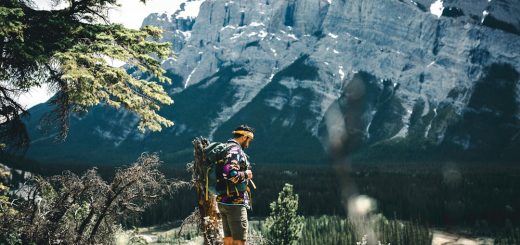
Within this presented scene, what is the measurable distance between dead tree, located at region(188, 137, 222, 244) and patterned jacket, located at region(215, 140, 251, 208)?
0.24 meters

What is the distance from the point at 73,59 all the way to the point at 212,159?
4.06 metres

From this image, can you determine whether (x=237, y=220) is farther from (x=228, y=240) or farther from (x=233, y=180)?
(x=233, y=180)

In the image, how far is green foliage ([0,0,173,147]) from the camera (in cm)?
1004

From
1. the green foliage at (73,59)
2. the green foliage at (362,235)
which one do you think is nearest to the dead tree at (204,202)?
the green foliage at (73,59)

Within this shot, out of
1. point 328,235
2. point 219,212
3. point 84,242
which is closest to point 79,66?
point 219,212

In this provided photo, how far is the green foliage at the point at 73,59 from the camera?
10.0 metres

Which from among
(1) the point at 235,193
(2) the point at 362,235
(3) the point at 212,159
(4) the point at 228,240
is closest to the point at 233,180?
(1) the point at 235,193

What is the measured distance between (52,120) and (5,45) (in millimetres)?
2152

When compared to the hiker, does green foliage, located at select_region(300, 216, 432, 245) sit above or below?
below

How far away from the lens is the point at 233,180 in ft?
28.3

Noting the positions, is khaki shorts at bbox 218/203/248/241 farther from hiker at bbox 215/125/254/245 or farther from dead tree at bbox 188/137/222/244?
dead tree at bbox 188/137/222/244

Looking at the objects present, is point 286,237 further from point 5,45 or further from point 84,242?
point 5,45

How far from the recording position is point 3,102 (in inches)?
480

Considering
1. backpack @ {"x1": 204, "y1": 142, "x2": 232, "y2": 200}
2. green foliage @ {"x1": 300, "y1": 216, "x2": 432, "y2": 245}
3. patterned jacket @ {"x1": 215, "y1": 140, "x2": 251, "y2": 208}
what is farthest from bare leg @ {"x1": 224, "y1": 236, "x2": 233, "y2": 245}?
green foliage @ {"x1": 300, "y1": 216, "x2": 432, "y2": 245}
